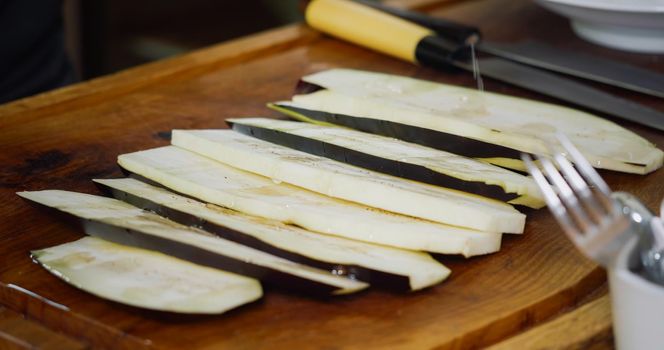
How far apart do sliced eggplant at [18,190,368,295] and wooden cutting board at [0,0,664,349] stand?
0.05 metres

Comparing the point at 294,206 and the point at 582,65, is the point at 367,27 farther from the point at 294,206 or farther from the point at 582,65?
the point at 294,206

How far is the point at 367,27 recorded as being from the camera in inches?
92.7

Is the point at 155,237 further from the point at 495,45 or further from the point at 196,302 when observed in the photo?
the point at 495,45

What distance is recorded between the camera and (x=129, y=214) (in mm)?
1444

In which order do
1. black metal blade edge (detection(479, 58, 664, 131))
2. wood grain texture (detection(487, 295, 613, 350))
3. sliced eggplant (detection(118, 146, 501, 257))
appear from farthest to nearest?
black metal blade edge (detection(479, 58, 664, 131))
sliced eggplant (detection(118, 146, 501, 257))
wood grain texture (detection(487, 295, 613, 350))

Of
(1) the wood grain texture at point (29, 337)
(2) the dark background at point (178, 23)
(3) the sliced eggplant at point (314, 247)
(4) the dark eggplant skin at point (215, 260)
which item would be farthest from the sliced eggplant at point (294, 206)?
(2) the dark background at point (178, 23)

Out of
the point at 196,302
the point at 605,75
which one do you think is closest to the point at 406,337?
the point at 196,302

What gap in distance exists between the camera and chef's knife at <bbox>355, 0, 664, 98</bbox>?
210 centimetres

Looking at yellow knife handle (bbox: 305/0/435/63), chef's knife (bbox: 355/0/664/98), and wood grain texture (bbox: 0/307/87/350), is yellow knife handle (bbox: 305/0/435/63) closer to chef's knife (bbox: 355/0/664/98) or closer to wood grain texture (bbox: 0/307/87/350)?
chef's knife (bbox: 355/0/664/98)

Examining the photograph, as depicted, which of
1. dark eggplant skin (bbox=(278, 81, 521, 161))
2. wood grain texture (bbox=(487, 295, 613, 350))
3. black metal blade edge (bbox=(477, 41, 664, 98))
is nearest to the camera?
wood grain texture (bbox=(487, 295, 613, 350))

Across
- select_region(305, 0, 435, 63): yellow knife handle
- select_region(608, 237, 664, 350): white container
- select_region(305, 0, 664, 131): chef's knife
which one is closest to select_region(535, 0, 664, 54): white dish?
select_region(305, 0, 664, 131): chef's knife

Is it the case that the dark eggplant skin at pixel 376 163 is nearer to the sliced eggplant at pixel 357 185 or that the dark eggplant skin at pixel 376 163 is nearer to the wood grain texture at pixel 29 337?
the sliced eggplant at pixel 357 185

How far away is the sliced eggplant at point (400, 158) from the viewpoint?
1487mm

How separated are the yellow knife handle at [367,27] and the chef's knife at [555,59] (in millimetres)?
55
